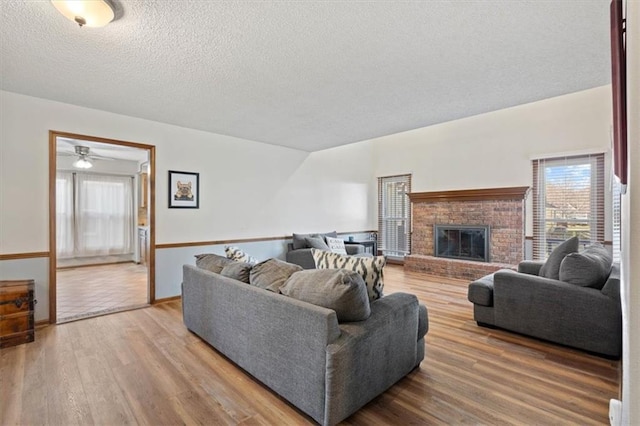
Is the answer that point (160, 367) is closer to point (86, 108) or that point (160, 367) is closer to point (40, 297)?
point (40, 297)

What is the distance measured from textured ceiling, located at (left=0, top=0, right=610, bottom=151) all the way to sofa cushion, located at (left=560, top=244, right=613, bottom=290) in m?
1.62

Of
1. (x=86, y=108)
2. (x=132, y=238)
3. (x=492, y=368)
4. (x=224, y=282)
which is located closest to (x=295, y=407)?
(x=224, y=282)

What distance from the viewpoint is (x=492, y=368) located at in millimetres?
2436

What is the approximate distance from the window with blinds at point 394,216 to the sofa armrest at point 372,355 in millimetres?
4865

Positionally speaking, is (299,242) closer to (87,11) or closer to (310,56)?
(310,56)

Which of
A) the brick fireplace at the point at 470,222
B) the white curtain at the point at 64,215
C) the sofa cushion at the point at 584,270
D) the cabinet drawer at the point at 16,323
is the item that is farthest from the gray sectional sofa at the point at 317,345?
the white curtain at the point at 64,215

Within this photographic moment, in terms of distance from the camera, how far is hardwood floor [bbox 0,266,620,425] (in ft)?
6.17

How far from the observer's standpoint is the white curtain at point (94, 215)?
259 inches

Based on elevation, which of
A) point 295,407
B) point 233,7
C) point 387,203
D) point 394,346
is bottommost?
point 295,407

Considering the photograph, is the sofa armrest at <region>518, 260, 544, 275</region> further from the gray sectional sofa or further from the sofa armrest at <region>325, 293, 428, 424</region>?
the sofa armrest at <region>325, 293, 428, 424</region>

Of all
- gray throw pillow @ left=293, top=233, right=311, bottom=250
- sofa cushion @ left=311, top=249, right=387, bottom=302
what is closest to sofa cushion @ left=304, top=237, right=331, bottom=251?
gray throw pillow @ left=293, top=233, right=311, bottom=250

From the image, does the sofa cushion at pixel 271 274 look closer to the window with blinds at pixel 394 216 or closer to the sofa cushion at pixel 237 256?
the sofa cushion at pixel 237 256

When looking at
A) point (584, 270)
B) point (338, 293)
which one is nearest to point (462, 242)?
point (584, 270)

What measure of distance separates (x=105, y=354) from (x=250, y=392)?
148 centimetres
